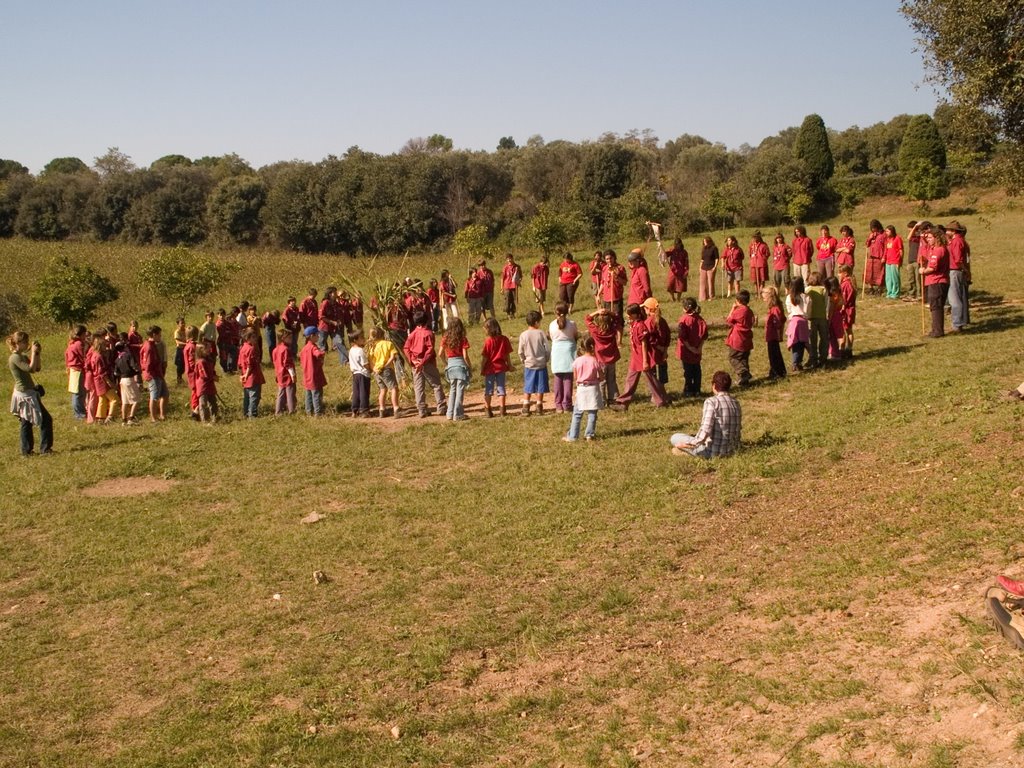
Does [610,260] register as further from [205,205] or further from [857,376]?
[205,205]

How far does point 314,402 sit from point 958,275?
36.9ft

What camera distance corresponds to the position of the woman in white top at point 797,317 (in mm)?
15023

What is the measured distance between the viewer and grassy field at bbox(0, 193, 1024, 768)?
6531 millimetres

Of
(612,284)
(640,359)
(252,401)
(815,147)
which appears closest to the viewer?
(640,359)

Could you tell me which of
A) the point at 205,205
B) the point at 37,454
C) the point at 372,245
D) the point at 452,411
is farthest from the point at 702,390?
the point at 205,205

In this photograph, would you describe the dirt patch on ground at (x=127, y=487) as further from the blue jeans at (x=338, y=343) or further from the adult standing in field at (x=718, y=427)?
the blue jeans at (x=338, y=343)

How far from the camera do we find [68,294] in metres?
30.5

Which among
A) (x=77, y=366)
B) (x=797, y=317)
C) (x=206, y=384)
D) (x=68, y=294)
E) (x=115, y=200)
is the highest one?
(x=115, y=200)

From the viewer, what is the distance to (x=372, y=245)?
193 ft

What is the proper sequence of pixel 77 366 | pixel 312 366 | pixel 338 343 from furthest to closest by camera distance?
pixel 338 343
pixel 77 366
pixel 312 366

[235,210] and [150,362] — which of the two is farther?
[235,210]

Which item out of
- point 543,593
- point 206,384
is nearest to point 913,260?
point 206,384

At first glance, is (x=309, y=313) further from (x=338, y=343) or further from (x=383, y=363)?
(x=383, y=363)

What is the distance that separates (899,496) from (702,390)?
596 cm
